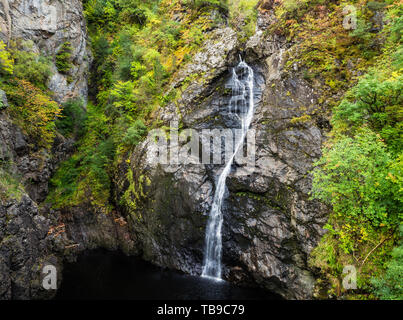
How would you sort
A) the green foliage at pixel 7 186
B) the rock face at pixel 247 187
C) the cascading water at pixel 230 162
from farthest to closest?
the cascading water at pixel 230 162
the rock face at pixel 247 187
the green foliage at pixel 7 186

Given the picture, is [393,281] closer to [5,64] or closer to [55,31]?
[5,64]

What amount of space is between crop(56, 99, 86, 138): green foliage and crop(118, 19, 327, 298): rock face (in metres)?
A: 7.67

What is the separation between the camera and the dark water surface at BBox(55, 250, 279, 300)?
10438mm

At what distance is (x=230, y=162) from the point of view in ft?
41.8

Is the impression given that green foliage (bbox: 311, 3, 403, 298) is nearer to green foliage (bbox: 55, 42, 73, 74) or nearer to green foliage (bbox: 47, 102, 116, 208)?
green foliage (bbox: 47, 102, 116, 208)

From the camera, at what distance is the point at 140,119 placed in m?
15.9

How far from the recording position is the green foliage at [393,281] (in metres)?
5.64

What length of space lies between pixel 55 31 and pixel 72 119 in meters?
7.08

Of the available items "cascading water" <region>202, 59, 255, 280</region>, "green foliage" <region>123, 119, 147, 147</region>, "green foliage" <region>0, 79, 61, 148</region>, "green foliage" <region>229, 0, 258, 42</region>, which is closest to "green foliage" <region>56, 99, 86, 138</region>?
"green foliage" <region>0, 79, 61, 148</region>

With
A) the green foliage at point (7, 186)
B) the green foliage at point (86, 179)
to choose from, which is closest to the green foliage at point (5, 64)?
the green foliage at point (7, 186)

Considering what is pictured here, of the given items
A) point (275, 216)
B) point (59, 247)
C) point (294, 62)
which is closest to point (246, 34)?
point (294, 62)

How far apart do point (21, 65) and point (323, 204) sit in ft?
61.5

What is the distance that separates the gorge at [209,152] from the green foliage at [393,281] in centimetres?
65

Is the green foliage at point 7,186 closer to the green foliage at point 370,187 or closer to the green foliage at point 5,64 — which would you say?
the green foliage at point 5,64
